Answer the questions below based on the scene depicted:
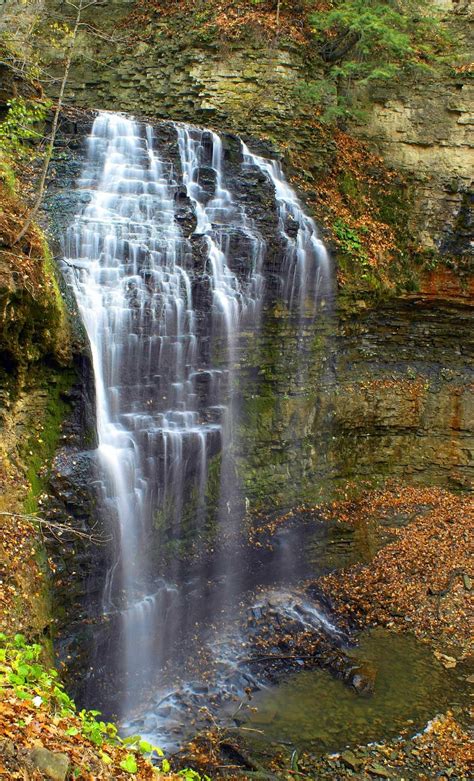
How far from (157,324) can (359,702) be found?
6.43 metres

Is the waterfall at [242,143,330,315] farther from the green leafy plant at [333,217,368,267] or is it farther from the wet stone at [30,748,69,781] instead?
the wet stone at [30,748,69,781]

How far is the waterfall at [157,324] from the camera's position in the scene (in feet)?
27.9

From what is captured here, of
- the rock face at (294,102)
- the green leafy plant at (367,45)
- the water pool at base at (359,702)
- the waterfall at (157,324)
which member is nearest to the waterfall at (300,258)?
the waterfall at (157,324)

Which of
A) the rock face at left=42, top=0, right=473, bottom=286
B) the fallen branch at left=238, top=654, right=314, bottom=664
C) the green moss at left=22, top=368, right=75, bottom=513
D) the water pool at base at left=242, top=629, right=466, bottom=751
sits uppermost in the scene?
the rock face at left=42, top=0, right=473, bottom=286

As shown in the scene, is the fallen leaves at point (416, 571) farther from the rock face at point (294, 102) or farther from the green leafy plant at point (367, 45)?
the green leafy plant at point (367, 45)

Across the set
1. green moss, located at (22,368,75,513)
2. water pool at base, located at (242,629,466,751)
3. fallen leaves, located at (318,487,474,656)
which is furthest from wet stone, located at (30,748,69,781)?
fallen leaves, located at (318,487,474,656)

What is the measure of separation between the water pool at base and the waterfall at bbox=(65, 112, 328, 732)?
6.23 ft

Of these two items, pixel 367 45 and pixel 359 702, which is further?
pixel 367 45

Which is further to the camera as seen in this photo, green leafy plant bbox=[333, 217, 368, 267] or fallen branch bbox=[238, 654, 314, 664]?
green leafy plant bbox=[333, 217, 368, 267]

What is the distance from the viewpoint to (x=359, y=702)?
8.40 meters

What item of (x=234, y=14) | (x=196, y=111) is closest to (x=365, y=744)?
(x=196, y=111)

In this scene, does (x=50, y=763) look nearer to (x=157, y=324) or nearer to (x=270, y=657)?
(x=270, y=657)

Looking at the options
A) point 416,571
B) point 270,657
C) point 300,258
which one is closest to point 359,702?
Answer: point 270,657

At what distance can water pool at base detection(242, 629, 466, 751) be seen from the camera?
7.71m
